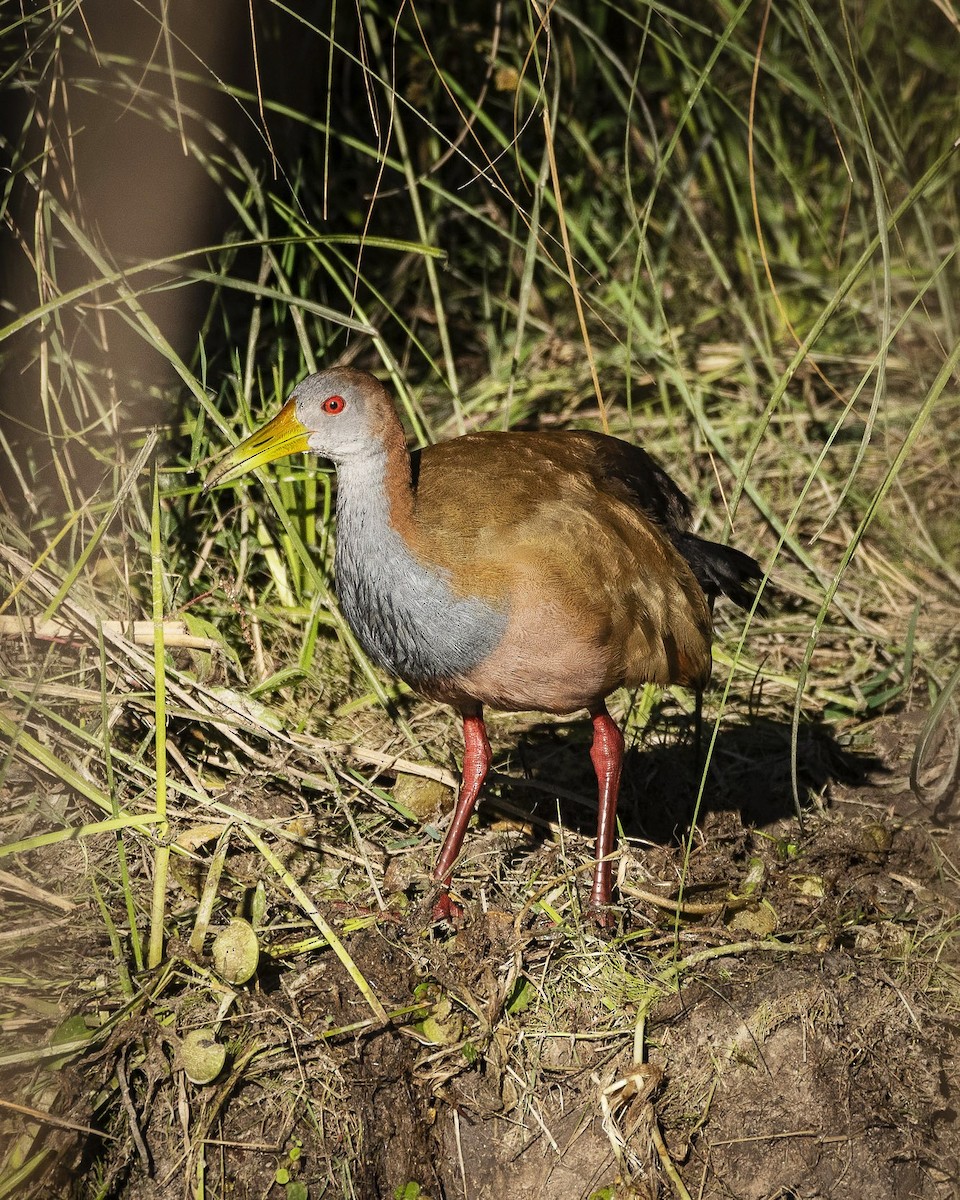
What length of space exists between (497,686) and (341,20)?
324 centimetres

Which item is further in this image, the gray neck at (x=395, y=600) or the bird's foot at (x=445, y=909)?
the bird's foot at (x=445, y=909)

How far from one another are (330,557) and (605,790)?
145 cm

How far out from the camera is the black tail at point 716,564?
156 inches

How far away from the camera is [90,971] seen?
3141 millimetres

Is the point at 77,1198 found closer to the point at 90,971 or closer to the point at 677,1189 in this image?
the point at 90,971

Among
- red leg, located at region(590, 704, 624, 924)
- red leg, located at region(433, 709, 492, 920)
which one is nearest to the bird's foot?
red leg, located at region(433, 709, 492, 920)

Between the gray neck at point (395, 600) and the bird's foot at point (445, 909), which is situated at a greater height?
the gray neck at point (395, 600)

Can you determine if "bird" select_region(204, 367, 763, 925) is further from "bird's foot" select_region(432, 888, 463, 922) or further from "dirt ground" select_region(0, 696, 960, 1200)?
"dirt ground" select_region(0, 696, 960, 1200)

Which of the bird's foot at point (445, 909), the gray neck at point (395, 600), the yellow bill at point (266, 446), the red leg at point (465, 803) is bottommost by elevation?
the bird's foot at point (445, 909)

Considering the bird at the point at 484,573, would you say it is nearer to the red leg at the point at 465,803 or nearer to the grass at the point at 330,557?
the red leg at the point at 465,803

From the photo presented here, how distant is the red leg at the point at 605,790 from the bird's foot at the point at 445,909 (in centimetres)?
39

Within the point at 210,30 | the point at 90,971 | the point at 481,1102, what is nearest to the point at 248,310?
the point at 210,30

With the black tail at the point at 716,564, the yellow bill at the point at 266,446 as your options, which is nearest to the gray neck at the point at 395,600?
the yellow bill at the point at 266,446

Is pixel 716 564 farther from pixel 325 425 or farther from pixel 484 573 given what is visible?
pixel 325 425
